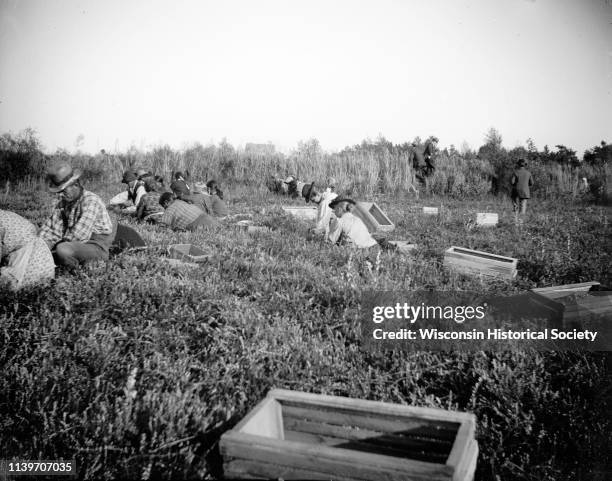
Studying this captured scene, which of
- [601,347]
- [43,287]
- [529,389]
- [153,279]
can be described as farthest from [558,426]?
[43,287]

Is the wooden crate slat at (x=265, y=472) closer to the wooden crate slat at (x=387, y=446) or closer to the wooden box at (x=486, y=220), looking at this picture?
the wooden crate slat at (x=387, y=446)

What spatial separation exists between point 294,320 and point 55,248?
3.74 metres

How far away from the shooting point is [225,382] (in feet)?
10.0

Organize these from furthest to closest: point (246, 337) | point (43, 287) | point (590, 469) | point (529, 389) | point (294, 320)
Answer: point (43, 287) → point (294, 320) → point (246, 337) → point (529, 389) → point (590, 469)

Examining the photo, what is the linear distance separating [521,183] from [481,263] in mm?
8809

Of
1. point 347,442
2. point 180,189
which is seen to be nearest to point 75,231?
point 180,189

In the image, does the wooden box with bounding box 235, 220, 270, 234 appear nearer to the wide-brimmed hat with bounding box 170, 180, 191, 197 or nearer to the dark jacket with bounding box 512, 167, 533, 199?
the wide-brimmed hat with bounding box 170, 180, 191, 197

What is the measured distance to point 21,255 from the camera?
477 cm

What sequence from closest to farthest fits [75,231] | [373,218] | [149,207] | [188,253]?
1. [75,231]
2. [188,253]
3. [373,218]
4. [149,207]

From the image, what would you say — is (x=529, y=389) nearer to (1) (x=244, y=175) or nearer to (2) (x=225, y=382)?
(2) (x=225, y=382)

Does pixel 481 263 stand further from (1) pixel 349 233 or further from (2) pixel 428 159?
(2) pixel 428 159

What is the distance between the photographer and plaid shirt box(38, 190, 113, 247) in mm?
5984

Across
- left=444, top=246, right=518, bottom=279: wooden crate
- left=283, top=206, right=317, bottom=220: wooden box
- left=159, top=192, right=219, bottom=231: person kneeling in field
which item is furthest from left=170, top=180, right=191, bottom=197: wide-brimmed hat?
left=444, top=246, right=518, bottom=279: wooden crate

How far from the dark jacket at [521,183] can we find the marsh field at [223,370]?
824 cm
